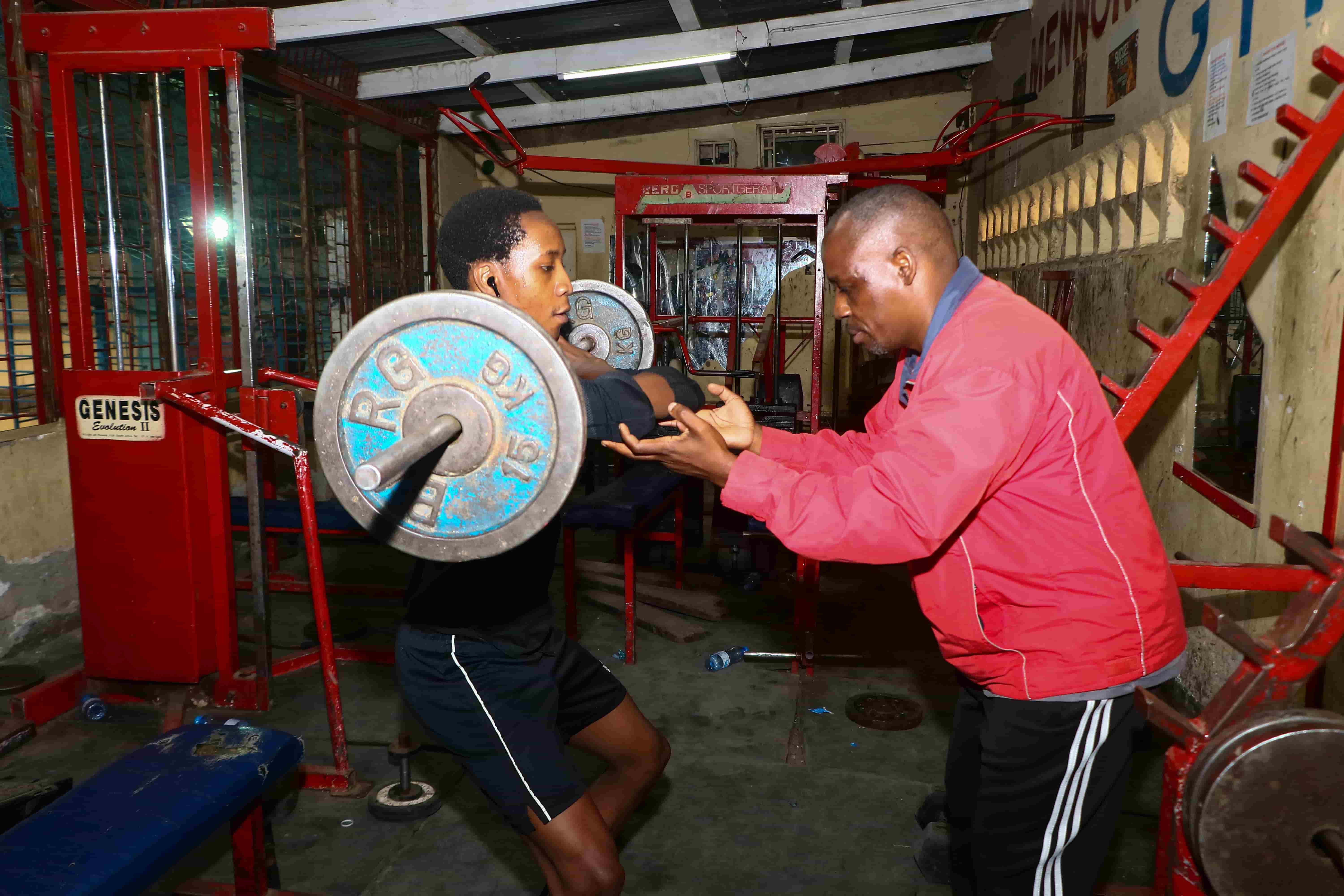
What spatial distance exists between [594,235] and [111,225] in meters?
6.42

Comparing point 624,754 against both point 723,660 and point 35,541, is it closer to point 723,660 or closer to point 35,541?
point 723,660

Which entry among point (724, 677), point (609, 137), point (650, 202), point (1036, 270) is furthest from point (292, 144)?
point (1036, 270)

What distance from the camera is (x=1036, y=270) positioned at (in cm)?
583

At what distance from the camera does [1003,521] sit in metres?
1.47

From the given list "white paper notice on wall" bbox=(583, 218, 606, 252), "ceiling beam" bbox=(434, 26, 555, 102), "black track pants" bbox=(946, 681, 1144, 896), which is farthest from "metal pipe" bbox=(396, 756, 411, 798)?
"white paper notice on wall" bbox=(583, 218, 606, 252)

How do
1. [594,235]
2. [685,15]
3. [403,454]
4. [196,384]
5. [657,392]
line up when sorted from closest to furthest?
[403,454] → [657,392] → [196,384] → [685,15] → [594,235]

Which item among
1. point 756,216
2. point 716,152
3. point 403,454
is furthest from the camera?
point 716,152

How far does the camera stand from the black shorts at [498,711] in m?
1.66

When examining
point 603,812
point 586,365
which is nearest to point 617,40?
point 586,365

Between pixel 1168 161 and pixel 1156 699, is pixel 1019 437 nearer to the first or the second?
pixel 1156 699

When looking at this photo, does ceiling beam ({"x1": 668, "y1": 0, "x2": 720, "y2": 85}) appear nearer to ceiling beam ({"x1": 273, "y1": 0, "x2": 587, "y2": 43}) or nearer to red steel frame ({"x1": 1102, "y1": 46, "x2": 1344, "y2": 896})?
ceiling beam ({"x1": 273, "y1": 0, "x2": 587, "y2": 43})

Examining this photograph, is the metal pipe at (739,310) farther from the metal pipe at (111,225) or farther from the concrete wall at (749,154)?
the concrete wall at (749,154)

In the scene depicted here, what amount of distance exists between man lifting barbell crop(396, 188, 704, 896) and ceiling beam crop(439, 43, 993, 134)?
22.2 ft

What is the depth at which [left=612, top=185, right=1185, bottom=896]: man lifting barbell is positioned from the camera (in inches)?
51.1
